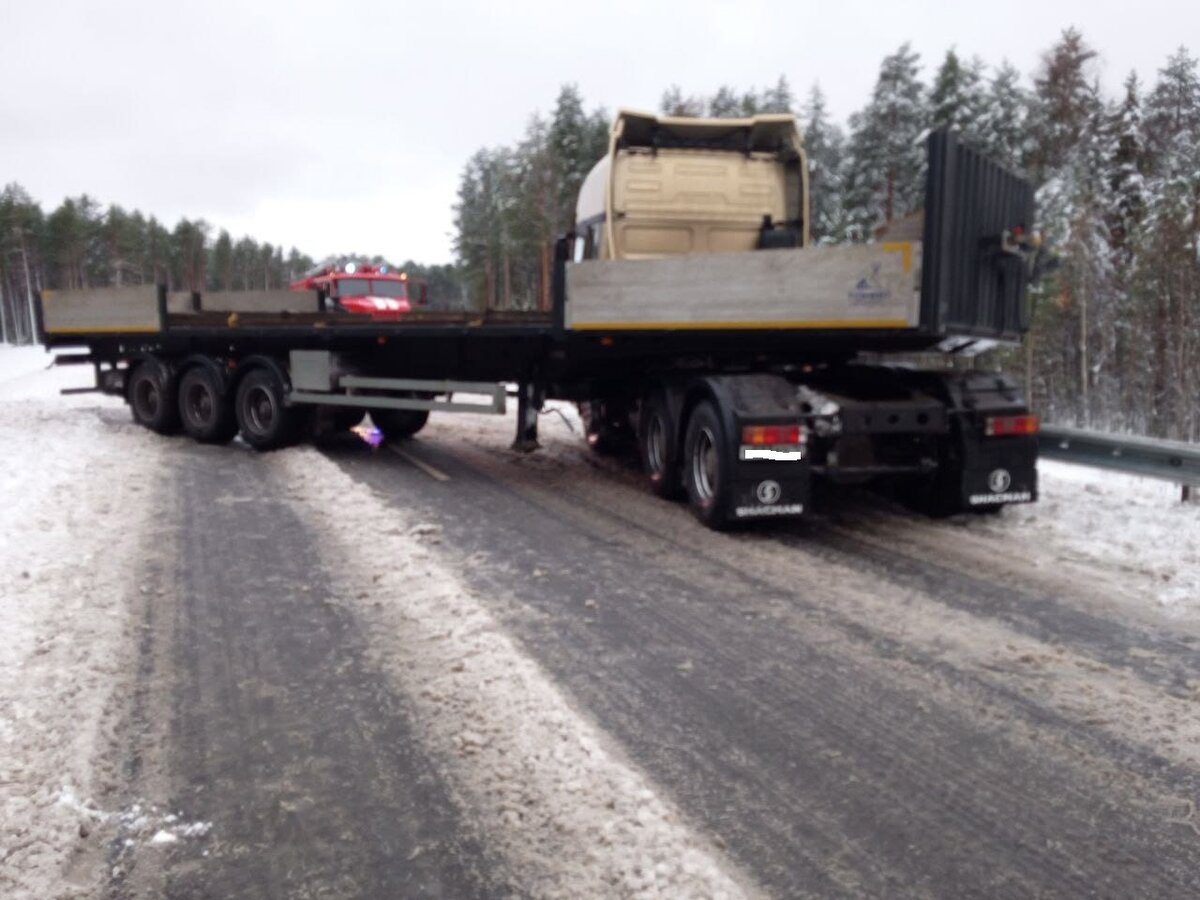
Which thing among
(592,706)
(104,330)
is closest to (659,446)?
(592,706)

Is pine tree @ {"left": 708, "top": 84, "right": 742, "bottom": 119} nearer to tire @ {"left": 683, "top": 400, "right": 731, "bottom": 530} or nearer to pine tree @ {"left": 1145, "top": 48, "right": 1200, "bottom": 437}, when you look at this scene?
pine tree @ {"left": 1145, "top": 48, "right": 1200, "bottom": 437}

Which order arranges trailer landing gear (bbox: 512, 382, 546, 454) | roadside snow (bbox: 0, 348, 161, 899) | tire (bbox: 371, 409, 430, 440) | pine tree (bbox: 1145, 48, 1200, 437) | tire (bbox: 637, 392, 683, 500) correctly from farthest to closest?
pine tree (bbox: 1145, 48, 1200, 437) < tire (bbox: 371, 409, 430, 440) < trailer landing gear (bbox: 512, 382, 546, 454) < tire (bbox: 637, 392, 683, 500) < roadside snow (bbox: 0, 348, 161, 899)

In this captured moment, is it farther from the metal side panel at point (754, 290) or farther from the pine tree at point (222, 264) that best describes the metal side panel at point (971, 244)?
the pine tree at point (222, 264)

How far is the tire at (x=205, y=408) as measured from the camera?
39.9ft

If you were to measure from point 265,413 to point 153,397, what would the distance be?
108 inches

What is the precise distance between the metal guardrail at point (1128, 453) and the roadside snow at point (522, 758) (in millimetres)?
5467

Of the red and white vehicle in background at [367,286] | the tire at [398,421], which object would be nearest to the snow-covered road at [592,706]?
the tire at [398,421]

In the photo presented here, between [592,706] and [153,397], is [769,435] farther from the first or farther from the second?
[153,397]

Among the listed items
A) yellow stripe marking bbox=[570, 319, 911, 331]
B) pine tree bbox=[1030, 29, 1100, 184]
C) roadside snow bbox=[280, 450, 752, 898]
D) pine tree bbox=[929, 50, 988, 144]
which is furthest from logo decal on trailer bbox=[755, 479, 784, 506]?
pine tree bbox=[1030, 29, 1100, 184]

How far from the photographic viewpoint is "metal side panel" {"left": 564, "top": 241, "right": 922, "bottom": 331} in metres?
6.64

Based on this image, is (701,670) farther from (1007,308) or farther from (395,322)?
(395,322)

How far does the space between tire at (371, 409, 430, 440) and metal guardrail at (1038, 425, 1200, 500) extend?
761 cm

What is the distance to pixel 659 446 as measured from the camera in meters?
8.64

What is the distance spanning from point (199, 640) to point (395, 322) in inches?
262
